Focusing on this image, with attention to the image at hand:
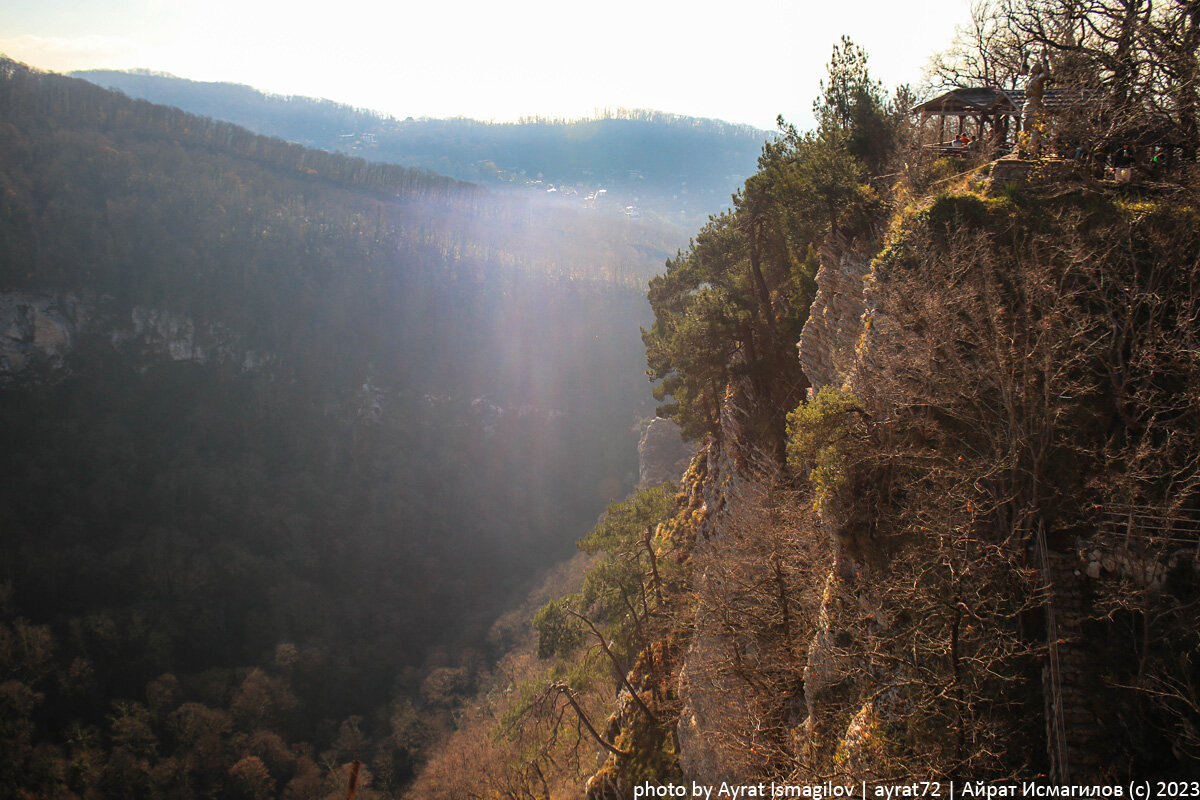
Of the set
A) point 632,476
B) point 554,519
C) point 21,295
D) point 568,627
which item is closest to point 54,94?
point 21,295

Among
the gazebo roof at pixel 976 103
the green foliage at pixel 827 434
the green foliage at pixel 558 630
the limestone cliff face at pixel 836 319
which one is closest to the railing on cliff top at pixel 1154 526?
the green foliage at pixel 827 434

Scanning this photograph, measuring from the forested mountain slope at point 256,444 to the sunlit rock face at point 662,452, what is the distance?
2715 centimetres

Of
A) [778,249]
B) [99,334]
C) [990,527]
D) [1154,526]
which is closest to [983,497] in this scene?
[990,527]

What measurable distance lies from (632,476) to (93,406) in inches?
3006

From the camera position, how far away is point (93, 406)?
7438 centimetres

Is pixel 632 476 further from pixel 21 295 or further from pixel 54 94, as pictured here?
pixel 54 94

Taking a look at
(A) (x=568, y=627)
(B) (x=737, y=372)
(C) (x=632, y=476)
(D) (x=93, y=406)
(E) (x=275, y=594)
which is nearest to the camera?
(B) (x=737, y=372)

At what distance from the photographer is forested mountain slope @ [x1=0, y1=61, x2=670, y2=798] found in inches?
2008

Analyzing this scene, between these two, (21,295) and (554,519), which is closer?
(21,295)

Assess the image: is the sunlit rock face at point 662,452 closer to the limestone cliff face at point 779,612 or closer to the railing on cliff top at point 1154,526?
the limestone cliff face at point 779,612

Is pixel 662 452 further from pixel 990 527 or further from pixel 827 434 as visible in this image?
pixel 990 527

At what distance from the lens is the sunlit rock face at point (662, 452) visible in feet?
200

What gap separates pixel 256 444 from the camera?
8150cm

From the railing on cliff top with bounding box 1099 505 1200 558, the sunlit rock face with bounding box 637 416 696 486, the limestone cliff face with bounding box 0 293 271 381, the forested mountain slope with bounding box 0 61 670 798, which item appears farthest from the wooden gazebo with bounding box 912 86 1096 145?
the limestone cliff face with bounding box 0 293 271 381
